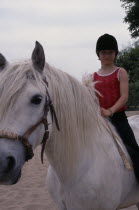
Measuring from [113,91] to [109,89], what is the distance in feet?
0.15

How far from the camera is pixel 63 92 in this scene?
2.44 metres

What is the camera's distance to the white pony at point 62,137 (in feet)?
6.64

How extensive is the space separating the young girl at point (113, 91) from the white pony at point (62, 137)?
0.13m

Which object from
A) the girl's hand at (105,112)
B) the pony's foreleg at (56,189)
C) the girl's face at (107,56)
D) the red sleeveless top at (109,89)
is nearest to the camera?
the pony's foreleg at (56,189)

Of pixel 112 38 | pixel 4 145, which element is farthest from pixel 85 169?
pixel 112 38

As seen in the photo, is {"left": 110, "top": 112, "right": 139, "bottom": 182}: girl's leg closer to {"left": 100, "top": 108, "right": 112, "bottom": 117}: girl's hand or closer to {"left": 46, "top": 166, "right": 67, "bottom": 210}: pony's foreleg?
{"left": 100, "top": 108, "right": 112, "bottom": 117}: girl's hand

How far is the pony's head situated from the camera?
197cm

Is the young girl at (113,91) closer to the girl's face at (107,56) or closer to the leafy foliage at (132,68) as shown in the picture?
the girl's face at (107,56)

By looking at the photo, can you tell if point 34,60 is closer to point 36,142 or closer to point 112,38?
point 36,142

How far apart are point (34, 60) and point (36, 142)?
1.99 feet

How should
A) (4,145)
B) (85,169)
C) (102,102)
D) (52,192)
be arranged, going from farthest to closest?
(102,102), (52,192), (85,169), (4,145)

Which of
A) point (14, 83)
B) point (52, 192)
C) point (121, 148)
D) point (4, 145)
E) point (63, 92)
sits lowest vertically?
point (52, 192)

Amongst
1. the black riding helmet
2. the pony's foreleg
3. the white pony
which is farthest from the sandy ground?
the black riding helmet

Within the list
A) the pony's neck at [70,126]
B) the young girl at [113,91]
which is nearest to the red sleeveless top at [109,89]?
the young girl at [113,91]
